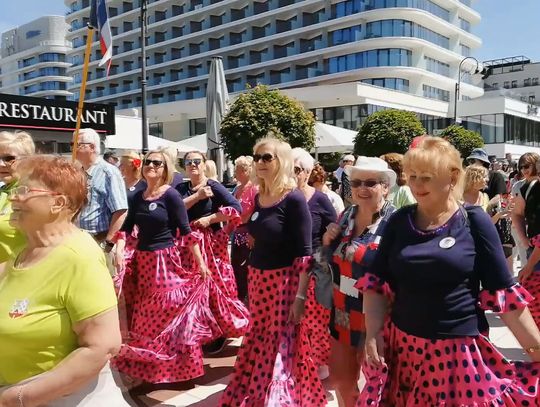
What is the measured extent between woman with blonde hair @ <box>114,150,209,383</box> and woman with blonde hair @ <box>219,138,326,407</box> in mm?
789

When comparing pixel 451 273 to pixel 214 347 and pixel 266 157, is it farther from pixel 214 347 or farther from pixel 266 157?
pixel 214 347

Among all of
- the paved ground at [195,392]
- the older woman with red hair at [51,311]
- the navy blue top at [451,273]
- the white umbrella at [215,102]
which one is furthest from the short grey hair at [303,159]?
the white umbrella at [215,102]

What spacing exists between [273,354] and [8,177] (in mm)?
1942

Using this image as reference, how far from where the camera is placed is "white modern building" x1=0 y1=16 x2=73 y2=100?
98.5 meters

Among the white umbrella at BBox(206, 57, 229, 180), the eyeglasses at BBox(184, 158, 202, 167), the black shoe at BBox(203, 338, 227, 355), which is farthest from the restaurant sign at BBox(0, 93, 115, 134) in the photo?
the black shoe at BBox(203, 338, 227, 355)

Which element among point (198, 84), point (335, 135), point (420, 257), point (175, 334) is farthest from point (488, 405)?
point (198, 84)

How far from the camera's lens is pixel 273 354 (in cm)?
347

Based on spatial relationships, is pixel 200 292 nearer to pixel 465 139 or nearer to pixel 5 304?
pixel 5 304

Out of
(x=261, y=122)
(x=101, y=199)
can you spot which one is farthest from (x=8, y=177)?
(x=261, y=122)

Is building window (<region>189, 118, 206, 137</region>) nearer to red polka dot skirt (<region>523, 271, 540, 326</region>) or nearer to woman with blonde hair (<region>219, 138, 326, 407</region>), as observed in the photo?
red polka dot skirt (<region>523, 271, 540, 326</region>)

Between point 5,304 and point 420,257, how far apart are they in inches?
65.5

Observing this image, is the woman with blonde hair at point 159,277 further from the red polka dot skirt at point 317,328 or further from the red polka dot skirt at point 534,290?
the red polka dot skirt at point 534,290

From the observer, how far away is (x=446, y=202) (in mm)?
2416

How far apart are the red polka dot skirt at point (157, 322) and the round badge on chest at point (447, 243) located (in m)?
2.53
